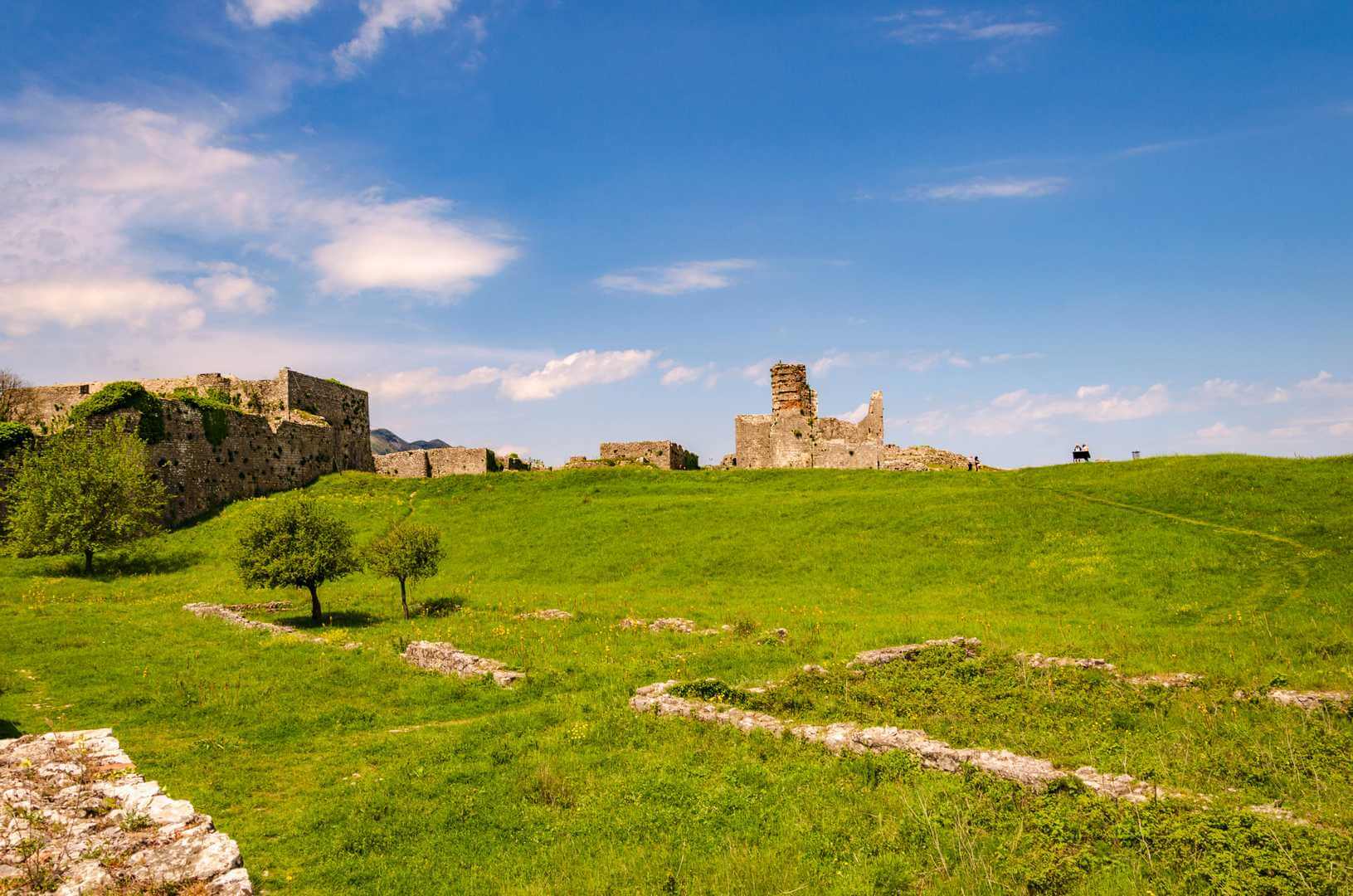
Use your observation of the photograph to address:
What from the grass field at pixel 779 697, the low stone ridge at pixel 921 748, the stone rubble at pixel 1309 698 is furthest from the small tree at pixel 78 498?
the stone rubble at pixel 1309 698

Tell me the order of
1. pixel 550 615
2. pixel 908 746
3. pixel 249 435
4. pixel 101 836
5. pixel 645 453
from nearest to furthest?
pixel 101 836
pixel 908 746
pixel 550 615
pixel 249 435
pixel 645 453

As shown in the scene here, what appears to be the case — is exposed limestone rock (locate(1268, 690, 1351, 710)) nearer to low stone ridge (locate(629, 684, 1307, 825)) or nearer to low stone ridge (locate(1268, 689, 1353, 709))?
low stone ridge (locate(1268, 689, 1353, 709))

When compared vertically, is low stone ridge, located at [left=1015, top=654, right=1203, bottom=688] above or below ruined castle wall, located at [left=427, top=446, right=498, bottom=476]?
below

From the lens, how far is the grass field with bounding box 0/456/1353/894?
34.7 ft

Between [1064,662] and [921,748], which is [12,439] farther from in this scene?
[1064,662]

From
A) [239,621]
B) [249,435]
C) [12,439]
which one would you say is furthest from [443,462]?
[239,621]

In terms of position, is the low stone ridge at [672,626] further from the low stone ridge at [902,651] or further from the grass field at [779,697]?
the low stone ridge at [902,651]

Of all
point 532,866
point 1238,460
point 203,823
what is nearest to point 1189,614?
point 1238,460

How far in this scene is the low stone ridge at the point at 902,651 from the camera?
66.7 ft

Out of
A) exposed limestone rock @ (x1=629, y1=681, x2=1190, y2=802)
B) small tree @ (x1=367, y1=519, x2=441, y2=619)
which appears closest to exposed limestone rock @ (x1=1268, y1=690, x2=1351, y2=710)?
exposed limestone rock @ (x1=629, y1=681, x2=1190, y2=802)

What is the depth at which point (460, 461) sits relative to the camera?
62969mm

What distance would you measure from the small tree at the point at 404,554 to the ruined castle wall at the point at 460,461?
3087cm

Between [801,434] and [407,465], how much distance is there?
3332 centimetres

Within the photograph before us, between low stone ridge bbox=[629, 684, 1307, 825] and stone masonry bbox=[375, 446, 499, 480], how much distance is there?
46480 mm
